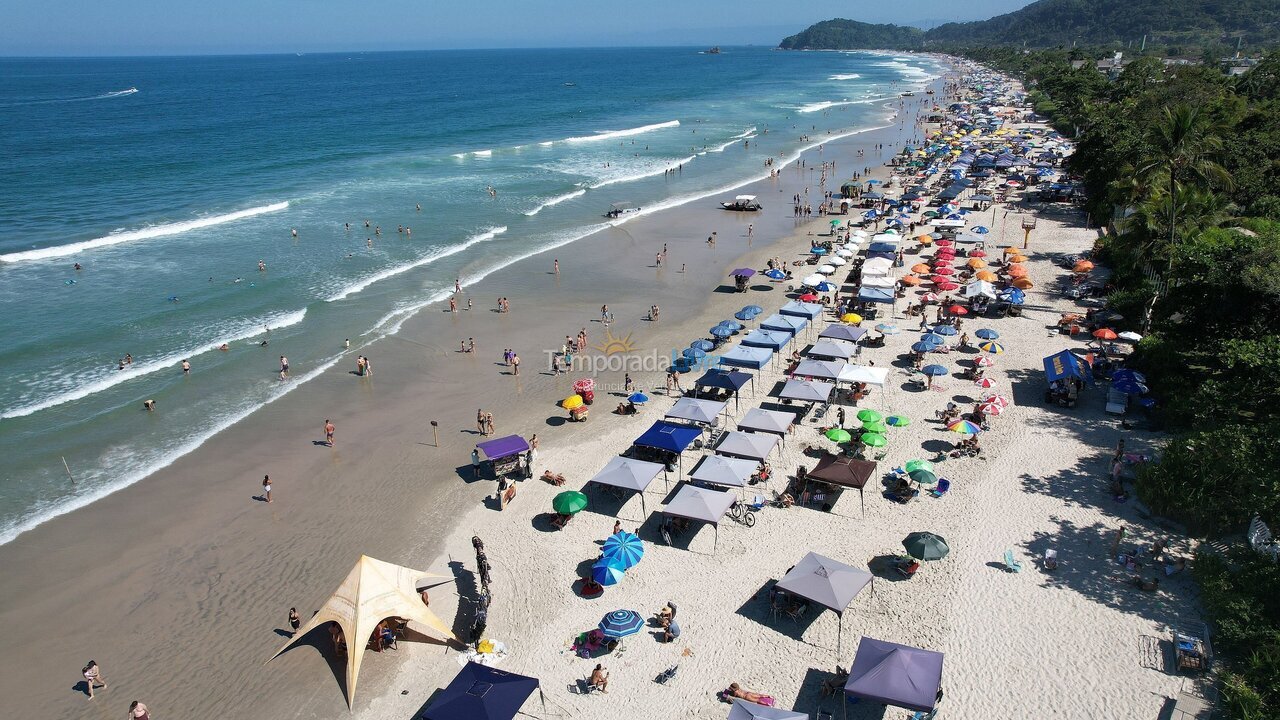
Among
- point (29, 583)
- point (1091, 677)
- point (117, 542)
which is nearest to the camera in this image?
point (1091, 677)

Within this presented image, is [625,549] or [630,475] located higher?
[630,475]

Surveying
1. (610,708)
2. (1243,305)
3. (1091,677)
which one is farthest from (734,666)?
(1243,305)

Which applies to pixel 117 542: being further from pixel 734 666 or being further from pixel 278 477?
pixel 734 666

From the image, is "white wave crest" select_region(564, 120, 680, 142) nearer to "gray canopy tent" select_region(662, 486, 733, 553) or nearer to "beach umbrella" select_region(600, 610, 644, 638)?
"gray canopy tent" select_region(662, 486, 733, 553)

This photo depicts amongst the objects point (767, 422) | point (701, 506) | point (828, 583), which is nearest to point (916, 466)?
point (767, 422)

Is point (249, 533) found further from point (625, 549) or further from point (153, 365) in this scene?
point (153, 365)

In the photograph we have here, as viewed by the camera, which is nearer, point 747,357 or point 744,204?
point 747,357

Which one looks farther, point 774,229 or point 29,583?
point 774,229
